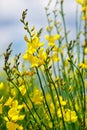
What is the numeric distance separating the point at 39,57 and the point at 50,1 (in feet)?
6.35

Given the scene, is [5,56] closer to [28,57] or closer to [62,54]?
[28,57]

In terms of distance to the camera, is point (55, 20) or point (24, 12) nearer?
point (24, 12)

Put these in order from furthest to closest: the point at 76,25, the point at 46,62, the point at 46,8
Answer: the point at 46,8
the point at 76,25
the point at 46,62

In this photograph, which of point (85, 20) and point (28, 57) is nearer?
point (28, 57)

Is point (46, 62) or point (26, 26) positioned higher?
point (26, 26)

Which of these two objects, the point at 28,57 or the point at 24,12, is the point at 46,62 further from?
the point at 24,12

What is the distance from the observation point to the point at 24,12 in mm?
2197

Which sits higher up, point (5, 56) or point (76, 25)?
point (5, 56)

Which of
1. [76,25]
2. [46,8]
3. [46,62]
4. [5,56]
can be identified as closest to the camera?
[5,56]

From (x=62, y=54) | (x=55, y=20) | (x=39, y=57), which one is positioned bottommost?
(x=62, y=54)

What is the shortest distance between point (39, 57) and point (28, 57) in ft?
0.19

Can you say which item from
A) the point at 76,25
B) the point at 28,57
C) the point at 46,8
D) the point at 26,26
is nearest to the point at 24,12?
the point at 26,26

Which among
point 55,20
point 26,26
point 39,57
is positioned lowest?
point 55,20

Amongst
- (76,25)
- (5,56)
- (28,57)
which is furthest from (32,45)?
(76,25)
